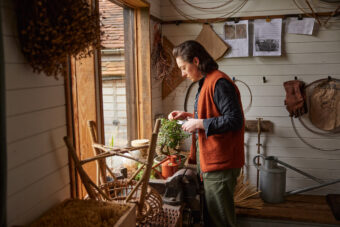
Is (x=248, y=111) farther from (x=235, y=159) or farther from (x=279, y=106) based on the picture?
(x=235, y=159)

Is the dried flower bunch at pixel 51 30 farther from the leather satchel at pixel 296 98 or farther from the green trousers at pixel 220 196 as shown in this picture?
the leather satchel at pixel 296 98

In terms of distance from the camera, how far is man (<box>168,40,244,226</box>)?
195 centimetres

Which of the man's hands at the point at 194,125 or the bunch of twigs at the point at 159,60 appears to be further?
the bunch of twigs at the point at 159,60

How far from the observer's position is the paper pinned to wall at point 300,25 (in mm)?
3414

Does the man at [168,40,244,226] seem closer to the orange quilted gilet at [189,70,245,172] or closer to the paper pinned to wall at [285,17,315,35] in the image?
the orange quilted gilet at [189,70,245,172]

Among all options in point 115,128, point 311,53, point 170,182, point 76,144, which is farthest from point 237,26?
point 76,144

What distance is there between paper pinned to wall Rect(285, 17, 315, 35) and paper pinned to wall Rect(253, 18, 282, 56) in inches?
4.0

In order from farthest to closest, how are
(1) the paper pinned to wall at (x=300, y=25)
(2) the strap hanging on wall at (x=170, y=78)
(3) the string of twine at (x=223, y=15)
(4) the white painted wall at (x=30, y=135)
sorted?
(2) the strap hanging on wall at (x=170, y=78)
(3) the string of twine at (x=223, y=15)
(1) the paper pinned to wall at (x=300, y=25)
(4) the white painted wall at (x=30, y=135)

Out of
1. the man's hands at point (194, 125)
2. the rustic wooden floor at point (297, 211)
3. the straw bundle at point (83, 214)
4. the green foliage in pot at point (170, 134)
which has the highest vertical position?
the man's hands at point (194, 125)

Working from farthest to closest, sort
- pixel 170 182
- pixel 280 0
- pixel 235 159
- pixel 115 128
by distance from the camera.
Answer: pixel 280 0 < pixel 115 128 < pixel 170 182 < pixel 235 159

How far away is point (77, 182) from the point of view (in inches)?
70.3

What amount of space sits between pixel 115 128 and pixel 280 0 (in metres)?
2.32

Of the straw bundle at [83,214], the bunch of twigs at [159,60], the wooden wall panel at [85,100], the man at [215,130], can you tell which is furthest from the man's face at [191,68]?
the bunch of twigs at [159,60]

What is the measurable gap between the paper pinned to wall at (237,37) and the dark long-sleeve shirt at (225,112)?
5.80 ft
